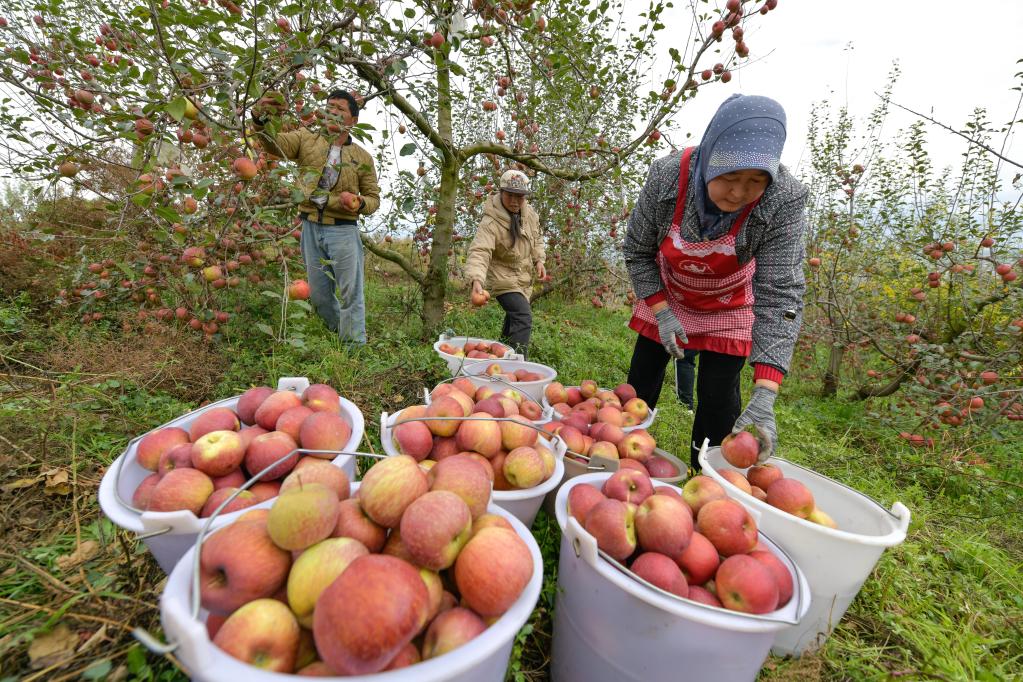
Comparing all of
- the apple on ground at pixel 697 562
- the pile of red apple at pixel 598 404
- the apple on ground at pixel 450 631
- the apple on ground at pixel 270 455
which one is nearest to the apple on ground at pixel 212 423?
the apple on ground at pixel 270 455

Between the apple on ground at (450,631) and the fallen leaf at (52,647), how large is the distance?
3.28ft

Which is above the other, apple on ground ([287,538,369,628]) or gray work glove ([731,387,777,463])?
gray work glove ([731,387,777,463])

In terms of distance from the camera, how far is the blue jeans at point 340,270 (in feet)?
13.9

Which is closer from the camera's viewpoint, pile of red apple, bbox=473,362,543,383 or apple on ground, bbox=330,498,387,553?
apple on ground, bbox=330,498,387,553

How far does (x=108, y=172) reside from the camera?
4.58 m

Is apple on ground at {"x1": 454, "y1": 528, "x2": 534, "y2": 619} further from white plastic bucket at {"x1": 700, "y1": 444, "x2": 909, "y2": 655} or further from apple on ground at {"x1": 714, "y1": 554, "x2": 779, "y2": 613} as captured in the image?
white plastic bucket at {"x1": 700, "y1": 444, "x2": 909, "y2": 655}

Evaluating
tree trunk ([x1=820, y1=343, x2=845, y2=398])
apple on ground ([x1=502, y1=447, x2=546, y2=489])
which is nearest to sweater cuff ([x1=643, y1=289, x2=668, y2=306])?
apple on ground ([x1=502, y1=447, x2=546, y2=489])

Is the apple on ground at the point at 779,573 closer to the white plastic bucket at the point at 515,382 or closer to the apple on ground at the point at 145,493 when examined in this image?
the white plastic bucket at the point at 515,382

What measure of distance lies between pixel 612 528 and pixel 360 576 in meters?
0.77

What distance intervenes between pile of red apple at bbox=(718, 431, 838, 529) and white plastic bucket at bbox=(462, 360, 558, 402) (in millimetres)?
1210

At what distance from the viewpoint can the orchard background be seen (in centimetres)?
167

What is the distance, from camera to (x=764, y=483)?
1912 millimetres

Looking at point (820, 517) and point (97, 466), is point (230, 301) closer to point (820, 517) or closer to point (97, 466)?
point (97, 466)

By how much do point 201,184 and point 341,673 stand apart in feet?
5.74
